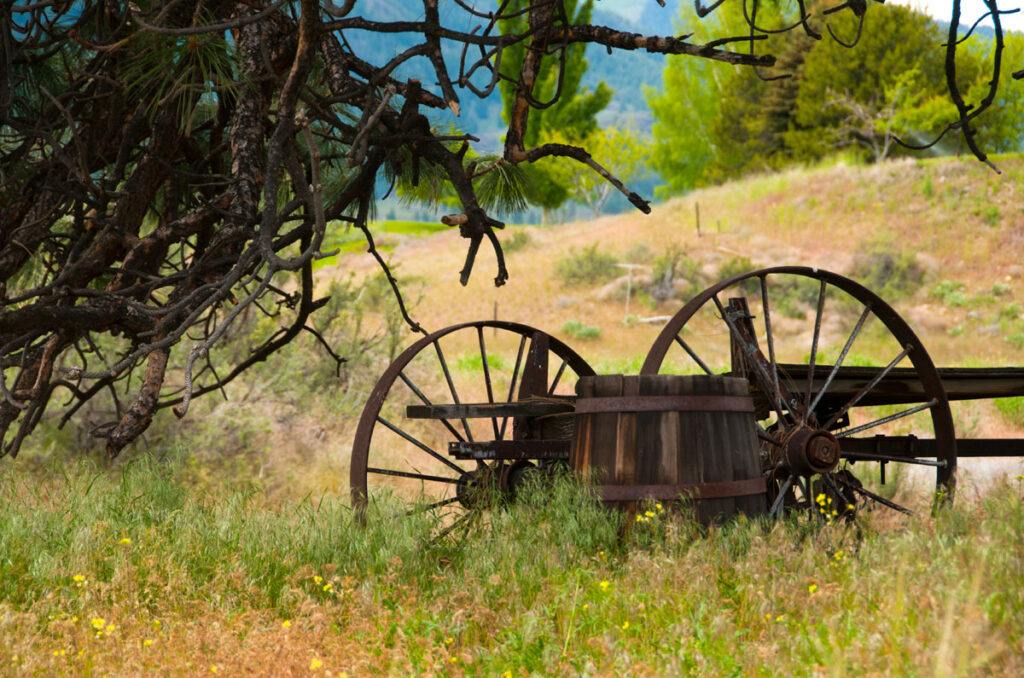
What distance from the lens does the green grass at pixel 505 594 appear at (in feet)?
8.70

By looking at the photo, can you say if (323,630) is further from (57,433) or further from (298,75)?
(57,433)

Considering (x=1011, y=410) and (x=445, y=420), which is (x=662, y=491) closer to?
(x=445, y=420)

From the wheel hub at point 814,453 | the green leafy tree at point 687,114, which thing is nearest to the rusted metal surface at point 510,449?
the wheel hub at point 814,453

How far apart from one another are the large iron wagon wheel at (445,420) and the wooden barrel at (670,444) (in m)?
0.82

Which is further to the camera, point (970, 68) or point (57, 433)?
point (970, 68)

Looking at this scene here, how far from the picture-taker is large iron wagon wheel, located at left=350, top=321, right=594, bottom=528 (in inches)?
197

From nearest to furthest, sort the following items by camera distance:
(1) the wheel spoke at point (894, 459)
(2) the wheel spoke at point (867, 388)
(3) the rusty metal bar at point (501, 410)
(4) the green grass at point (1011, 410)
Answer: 1. (3) the rusty metal bar at point (501, 410)
2. (2) the wheel spoke at point (867, 388)
3. (1) the wheel spoke at point (894, 459)
4. (4) the green grass at point (1011, 410)

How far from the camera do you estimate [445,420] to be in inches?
211

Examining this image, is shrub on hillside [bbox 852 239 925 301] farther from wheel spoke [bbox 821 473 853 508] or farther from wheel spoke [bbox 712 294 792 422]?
wheel spoke [bbox 712 294 792 422]

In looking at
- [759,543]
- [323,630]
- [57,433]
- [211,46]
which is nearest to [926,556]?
[759,543]

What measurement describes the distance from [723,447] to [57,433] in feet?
19.9

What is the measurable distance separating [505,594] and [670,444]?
3.78 ft

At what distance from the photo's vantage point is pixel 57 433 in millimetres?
8062

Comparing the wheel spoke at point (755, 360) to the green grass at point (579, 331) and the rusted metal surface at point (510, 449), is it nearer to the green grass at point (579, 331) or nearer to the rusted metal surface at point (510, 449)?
the rusted metal surface at point (510, 449)
